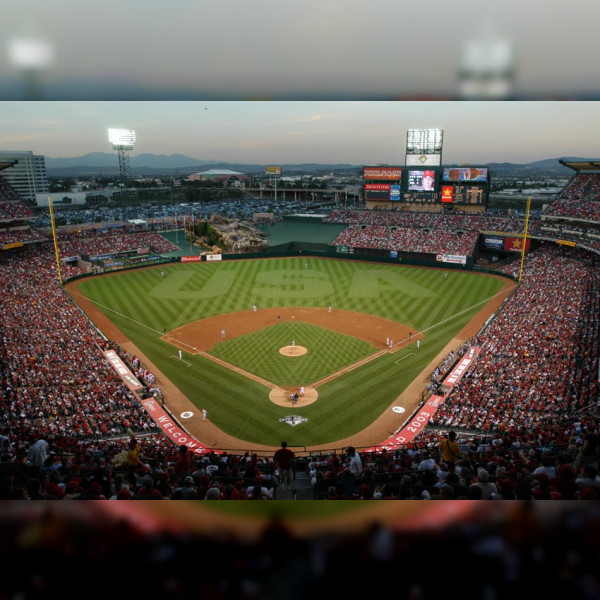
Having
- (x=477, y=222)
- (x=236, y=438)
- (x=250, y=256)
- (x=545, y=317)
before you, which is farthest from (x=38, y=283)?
(x=477, y=222)

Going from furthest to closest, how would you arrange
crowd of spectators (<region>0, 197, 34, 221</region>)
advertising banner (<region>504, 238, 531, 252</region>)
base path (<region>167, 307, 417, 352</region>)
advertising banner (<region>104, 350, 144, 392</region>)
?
advertising banner (<region>504, 238, 531, 252</region>), crowd of spectators (<region>0, 197, 34, 221</region>), base path (<region>167, 307, 417, 352</region>), advertising banner (<region>104, 350, 144, 392</region>)

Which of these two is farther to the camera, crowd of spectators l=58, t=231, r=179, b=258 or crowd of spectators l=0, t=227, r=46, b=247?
crowd of spectators l=58, t=231, r=179, b=258

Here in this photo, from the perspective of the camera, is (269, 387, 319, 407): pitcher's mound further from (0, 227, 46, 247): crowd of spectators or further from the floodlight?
the floodlight

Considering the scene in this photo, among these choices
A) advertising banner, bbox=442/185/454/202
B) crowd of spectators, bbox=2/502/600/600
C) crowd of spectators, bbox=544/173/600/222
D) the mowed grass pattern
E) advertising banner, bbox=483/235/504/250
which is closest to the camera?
crowd of spectators, bbox=2/502/600/600

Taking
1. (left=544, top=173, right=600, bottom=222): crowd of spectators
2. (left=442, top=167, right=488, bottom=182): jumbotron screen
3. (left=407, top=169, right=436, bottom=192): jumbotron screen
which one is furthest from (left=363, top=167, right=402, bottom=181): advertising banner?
(left=544, top=173, right=600, bottom=222): crowd of spectators

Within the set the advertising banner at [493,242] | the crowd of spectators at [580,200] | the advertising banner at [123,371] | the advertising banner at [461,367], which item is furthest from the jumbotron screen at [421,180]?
the advertising banner at [123,371]

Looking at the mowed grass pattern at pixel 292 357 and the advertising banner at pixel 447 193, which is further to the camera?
the advertising banner at pixel 447 193

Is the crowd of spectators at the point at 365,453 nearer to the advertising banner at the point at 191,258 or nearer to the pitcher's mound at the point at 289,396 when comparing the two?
the pitcher's mound at the point at 289,396
